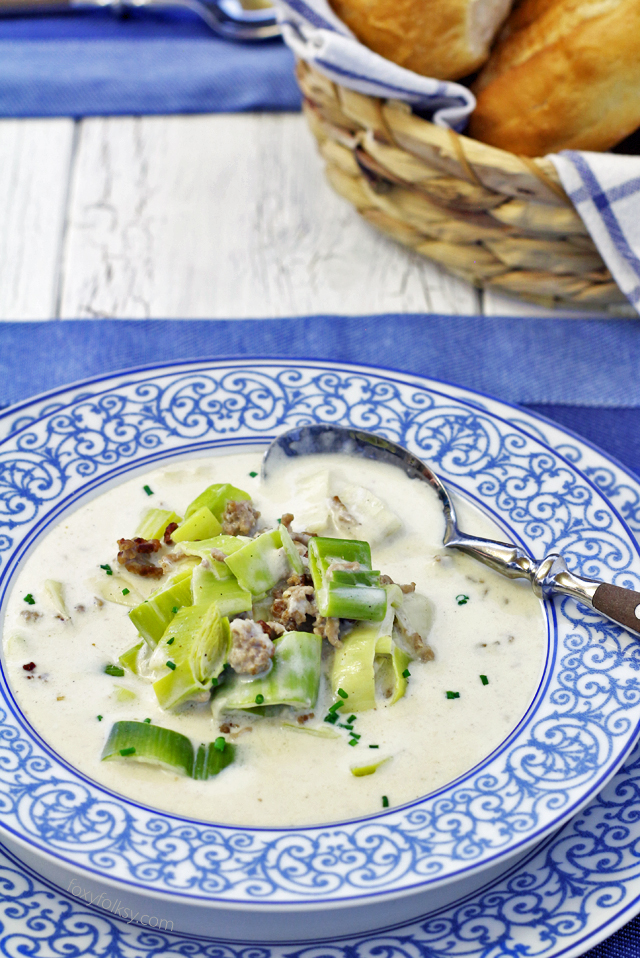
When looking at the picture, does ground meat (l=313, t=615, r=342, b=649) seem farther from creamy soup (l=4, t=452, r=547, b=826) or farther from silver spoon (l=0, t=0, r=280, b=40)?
silver spoon (l=0, t=0, r=280, b=40)

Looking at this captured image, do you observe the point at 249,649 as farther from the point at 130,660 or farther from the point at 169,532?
the point at 169,532

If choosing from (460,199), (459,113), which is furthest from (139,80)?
(460,199)

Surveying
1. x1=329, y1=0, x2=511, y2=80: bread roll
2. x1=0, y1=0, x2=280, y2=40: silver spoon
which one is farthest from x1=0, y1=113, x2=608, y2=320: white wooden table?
x1=329, y1=0, x2=511, y2=80: bread roll

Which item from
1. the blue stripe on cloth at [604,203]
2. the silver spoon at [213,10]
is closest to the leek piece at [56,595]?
the blue stripe on cloth at [604,203]

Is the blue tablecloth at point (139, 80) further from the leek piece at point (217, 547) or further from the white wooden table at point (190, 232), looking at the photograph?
the leek piece at point (217, 547)

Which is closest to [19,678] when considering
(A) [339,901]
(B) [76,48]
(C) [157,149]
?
(A) [339,901]

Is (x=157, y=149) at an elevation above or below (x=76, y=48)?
below

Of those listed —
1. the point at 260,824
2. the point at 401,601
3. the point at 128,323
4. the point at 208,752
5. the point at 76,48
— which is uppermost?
the point at 76,48

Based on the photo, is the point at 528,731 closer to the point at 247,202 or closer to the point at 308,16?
the point at 308,16
